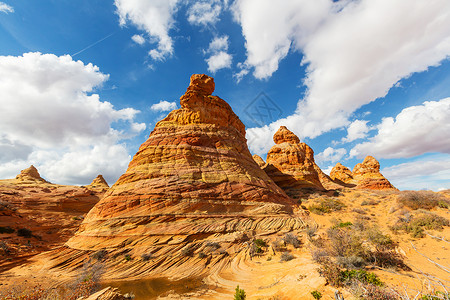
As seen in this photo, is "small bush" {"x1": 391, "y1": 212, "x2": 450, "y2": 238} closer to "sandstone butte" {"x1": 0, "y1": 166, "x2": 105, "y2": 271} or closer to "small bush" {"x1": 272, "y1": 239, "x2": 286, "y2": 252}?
"small bush" {"x1": 272, "y1": 239, "x2": 286, "y2": 252}

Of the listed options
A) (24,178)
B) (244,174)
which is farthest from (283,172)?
(24,178)

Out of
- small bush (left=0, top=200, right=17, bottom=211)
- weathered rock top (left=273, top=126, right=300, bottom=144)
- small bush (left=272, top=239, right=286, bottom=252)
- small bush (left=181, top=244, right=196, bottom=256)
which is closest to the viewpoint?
small bush (left=181, top=244, right=196, bottom=256)

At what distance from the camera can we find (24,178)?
5688 centimetres

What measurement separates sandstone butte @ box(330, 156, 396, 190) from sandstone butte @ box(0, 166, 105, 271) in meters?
67.0

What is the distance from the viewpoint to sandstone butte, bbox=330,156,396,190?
57938 mm

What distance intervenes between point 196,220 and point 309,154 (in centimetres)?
4046

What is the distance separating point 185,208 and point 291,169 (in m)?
29.5

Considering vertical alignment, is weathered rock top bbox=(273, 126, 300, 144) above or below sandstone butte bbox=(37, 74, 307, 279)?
above

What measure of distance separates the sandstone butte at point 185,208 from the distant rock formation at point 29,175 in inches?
2177

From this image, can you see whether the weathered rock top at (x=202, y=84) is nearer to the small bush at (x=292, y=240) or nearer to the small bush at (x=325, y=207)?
the small bush at (x=292, y=240)

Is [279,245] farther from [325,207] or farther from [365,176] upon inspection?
[365,176]

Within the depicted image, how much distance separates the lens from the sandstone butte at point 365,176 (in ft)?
190

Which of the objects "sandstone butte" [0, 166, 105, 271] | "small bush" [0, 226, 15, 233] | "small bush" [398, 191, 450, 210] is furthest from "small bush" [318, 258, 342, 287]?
"small bush" [0, 226, 15, 233]

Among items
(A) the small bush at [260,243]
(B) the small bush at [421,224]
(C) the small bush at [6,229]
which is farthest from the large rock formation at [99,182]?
(B) the small bush at [421,224]
